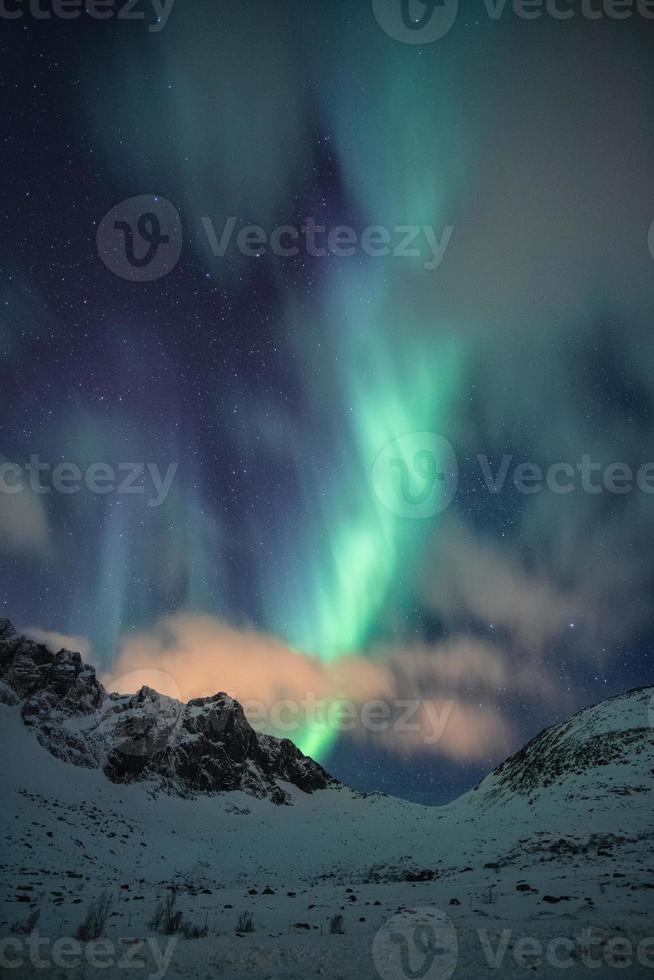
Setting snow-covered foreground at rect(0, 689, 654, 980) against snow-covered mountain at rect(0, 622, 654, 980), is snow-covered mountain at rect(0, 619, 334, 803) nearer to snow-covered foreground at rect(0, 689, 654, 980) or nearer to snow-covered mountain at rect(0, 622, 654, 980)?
snow-covered mountain at rect(0, 622, 654, 980)

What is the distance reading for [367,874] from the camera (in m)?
32.8

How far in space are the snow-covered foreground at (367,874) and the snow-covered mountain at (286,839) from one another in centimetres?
11

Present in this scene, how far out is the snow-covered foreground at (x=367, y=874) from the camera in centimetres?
820

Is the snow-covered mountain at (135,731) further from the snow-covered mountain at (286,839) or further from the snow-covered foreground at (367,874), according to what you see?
the snow-covered foreground at (367,874)

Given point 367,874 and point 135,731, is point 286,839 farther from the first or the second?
point 135,731

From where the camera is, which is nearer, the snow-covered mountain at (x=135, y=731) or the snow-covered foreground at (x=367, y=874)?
the snow-covered foreground at (x=367, y=874)

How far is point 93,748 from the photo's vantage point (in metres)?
74.9

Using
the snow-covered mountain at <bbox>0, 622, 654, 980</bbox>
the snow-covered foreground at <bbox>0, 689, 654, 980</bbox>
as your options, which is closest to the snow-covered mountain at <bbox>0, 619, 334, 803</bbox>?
the snow-covered mountain at <bbox>0, 622, 654, 980</bbox>

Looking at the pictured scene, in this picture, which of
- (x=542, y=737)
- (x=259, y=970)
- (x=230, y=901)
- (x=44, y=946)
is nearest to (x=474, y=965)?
(x=259, y=970)

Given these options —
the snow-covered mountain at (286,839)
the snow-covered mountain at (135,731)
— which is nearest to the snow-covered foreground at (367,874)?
the snow-covered mountain at (286,839)

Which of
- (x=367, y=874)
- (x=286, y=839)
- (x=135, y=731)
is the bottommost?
(x=286, y=839)

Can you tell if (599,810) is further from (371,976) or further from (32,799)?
(32,799)

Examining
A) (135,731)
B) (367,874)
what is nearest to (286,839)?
(367,874)

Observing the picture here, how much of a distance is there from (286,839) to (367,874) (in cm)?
3289
